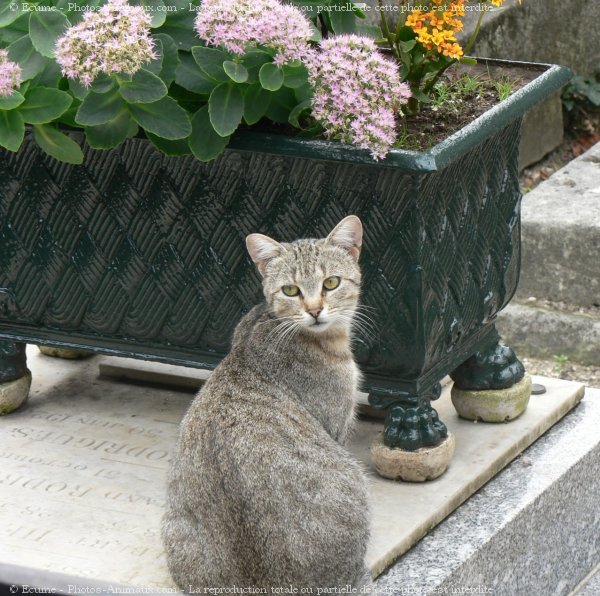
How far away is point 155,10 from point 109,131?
0.94ft

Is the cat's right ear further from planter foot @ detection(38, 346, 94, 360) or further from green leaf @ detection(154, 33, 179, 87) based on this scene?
planter foot @ detection(38, 346, 94, 360)

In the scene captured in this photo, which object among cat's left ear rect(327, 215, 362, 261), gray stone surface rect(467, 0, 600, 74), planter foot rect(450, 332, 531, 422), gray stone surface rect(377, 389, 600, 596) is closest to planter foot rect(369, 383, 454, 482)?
gray stone surface rect(377, 389, 600, 596)

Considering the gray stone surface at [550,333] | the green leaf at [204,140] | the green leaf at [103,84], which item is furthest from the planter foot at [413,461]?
the gray stone surface at [550,333]

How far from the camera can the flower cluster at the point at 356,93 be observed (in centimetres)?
241

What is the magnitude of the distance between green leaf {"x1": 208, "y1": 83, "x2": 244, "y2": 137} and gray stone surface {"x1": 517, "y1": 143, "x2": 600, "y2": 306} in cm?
216

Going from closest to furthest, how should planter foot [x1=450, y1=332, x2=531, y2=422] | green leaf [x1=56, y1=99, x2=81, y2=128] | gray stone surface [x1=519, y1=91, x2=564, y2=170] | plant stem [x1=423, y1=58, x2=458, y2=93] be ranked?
green leaf [x1=56, y1=99, x2=81, y2=128]
plant stem [x1=423, y1=58, x2=458, y2=93]
planter foot [x1=450, y1=332, x2=531, y2=422]
gray stone surface [x1=519, y1=91, x2=564, y2=170]

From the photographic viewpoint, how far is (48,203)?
2.82 meters

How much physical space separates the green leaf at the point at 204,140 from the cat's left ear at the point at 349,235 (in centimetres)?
33

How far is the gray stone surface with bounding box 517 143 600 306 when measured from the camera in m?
4.30

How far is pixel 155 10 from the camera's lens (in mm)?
2516

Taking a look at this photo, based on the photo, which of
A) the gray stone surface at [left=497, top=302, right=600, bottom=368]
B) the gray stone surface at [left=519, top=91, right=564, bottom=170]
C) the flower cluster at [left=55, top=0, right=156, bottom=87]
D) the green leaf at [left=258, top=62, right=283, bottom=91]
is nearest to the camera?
the flower cluster at [left=55, top=0, right=156, bottom=87]

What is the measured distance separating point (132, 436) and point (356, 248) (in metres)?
0.90

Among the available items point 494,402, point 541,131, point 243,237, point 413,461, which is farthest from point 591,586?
point 541,131

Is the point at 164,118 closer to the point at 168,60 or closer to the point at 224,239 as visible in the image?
the point at 168,60
